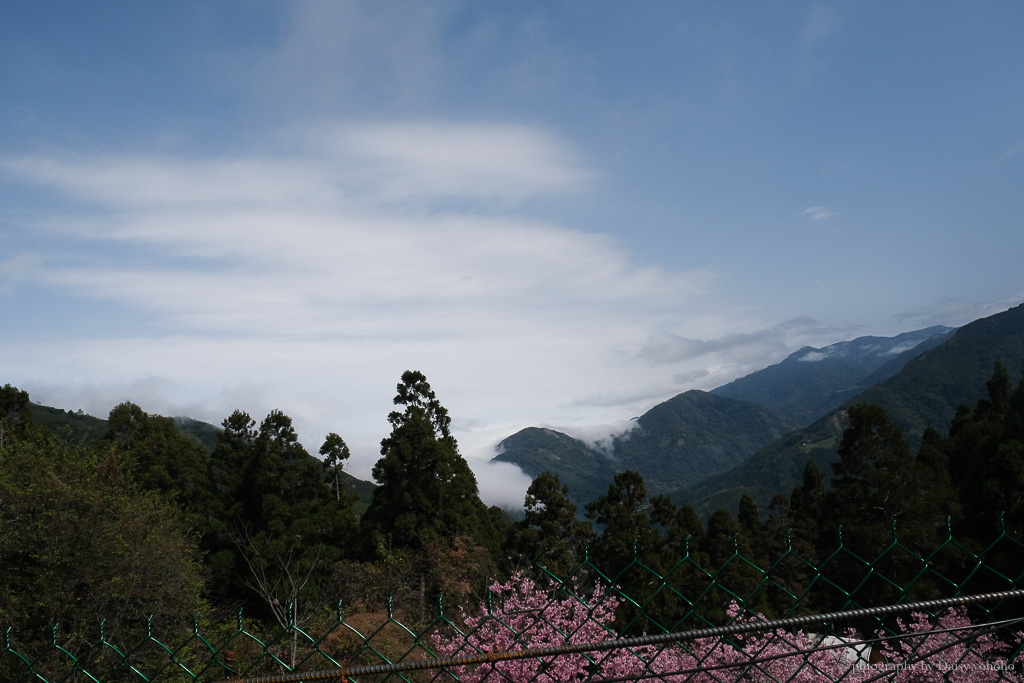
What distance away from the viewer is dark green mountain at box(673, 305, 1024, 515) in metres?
140

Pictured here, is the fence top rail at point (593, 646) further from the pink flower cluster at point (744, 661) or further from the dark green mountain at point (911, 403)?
the dark green mountain at point (911, 403)

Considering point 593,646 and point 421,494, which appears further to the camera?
point 421,494

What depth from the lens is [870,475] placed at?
18.2m

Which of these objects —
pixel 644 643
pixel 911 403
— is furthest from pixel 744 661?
pixel 911 403

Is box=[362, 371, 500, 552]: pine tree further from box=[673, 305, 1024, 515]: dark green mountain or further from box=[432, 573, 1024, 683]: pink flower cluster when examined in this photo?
box=[673, 305, 1024, 515]: dark green mountain

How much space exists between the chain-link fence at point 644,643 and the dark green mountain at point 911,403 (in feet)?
450

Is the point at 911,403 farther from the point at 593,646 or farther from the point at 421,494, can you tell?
the point at 593,646

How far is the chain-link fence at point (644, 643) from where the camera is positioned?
196cm

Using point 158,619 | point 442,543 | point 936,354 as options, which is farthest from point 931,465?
point 936,354

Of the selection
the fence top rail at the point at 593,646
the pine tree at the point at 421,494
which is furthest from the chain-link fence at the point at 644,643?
the pine tree at the point at 421,494

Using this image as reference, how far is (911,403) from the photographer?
5802 inches

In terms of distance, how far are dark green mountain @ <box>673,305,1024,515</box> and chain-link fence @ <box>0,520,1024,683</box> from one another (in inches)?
5406

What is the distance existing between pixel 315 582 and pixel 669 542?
11.6 meters

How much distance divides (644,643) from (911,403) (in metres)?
172
